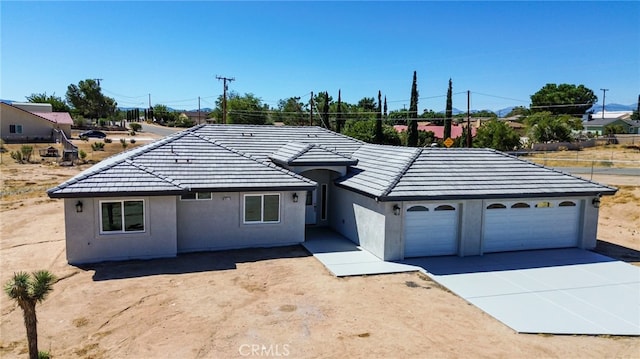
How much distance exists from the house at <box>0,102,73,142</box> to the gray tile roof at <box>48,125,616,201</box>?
48.7 m

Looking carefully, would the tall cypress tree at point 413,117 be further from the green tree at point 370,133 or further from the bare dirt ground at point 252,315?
the bare dirt ground at point 252,315

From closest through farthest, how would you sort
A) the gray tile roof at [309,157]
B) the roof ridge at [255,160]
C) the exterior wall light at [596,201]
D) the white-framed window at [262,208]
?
the white-framed window at [262,208]
the exterior wall light at [596,201]
the roof ridge at [255,160]
the gray tile roof at [309,157]

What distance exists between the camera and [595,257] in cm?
1664

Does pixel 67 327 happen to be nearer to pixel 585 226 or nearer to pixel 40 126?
pixel 585 226

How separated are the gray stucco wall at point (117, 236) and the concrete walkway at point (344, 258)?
5.18 m

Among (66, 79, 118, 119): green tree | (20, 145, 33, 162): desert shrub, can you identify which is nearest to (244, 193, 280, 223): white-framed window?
(20, 145, 33, 162): desert shrub

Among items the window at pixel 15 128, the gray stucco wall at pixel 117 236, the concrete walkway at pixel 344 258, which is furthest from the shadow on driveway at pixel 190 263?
the window at pixel 15 128

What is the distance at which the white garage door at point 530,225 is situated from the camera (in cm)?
1673

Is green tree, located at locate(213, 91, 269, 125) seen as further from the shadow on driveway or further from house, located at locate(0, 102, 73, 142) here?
the shadow on driveway

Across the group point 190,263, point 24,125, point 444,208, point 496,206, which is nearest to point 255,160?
point 190,263

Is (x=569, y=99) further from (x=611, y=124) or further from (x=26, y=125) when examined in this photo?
(x=26, y=125)

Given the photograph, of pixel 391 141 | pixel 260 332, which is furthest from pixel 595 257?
pixel 391 141

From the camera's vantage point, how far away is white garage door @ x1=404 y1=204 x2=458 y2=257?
625 inches

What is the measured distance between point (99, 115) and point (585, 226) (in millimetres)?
102471
